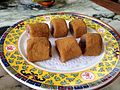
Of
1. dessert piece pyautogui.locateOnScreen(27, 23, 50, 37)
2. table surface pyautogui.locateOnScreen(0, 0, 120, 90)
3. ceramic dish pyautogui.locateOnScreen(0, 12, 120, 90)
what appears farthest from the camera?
table surface pyautogui.locateOnScreen(0, 0, 120, 90)

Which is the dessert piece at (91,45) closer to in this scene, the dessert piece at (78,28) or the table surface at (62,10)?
the dessert piece at (78,28)

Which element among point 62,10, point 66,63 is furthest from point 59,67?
point 62,10

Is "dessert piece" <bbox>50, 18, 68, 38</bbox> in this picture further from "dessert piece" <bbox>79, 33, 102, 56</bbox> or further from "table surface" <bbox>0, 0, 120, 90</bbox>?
"table surface" <bbox>0, 0, 120, 90</bbox>

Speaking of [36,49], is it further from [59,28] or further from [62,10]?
[62,10]

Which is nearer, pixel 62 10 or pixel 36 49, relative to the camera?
pixel 36 49

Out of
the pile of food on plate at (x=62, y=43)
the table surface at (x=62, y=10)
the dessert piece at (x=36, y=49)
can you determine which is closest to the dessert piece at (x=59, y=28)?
the pile of food on plate at (x=62, y=43)

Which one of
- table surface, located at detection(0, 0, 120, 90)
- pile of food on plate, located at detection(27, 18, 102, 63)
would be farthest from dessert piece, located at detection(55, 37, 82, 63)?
table surface, located at detection(0, 0, 120, 90)
